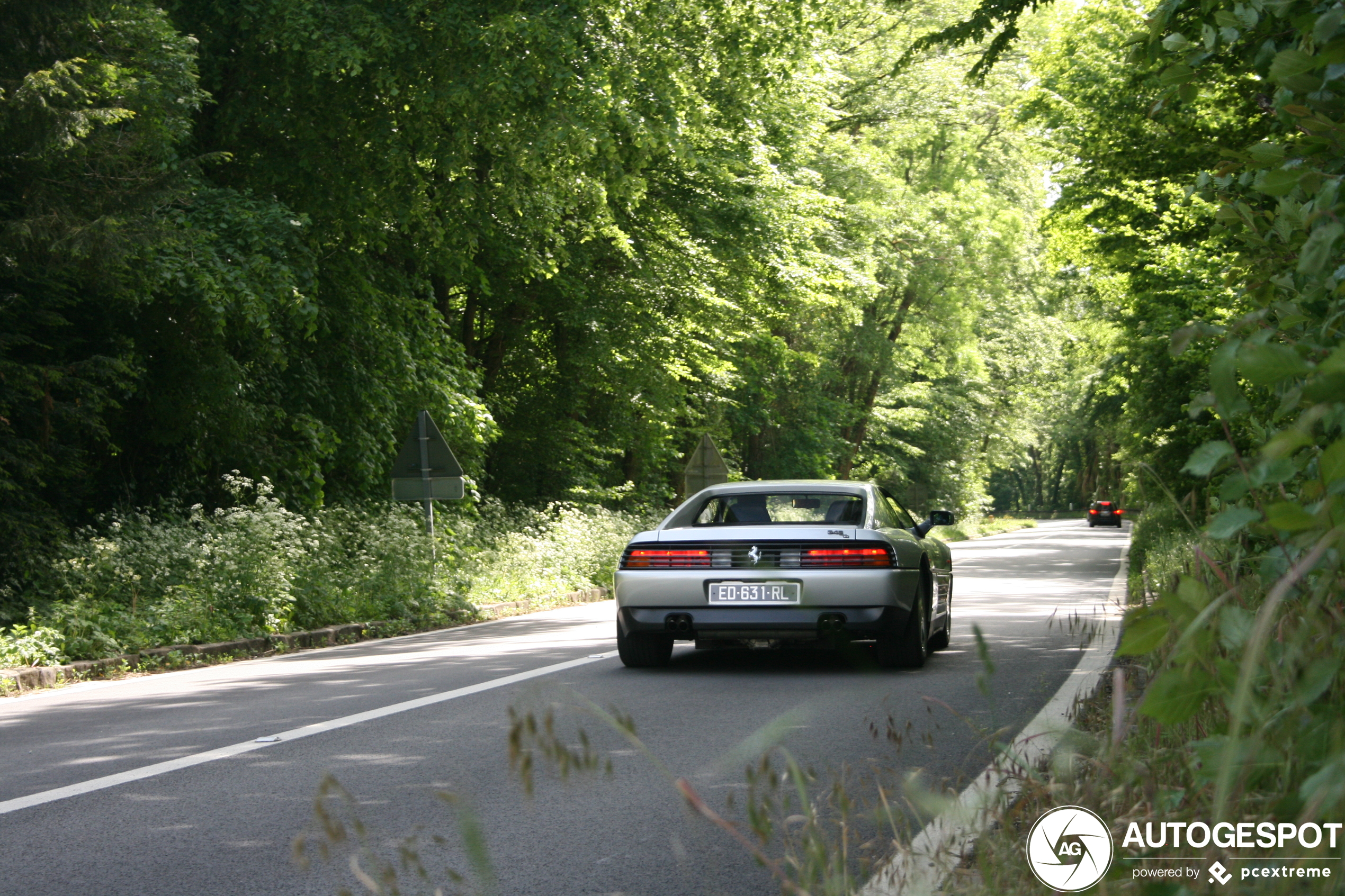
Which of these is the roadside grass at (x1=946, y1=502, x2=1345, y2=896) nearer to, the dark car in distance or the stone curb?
the stone curb

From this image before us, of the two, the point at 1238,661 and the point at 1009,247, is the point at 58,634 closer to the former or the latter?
the point at 1238,661

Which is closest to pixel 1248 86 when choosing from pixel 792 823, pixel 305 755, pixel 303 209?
pixel 792 823

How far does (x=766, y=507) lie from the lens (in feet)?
36.3

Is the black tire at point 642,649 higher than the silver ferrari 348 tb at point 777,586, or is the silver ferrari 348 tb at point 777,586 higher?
the silver ferrari 348 tb at point 777,586

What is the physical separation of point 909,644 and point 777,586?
1125 millimetres

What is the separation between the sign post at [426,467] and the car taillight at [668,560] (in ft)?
26.4

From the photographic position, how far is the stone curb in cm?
1062

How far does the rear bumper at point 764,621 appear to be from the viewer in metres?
9.45

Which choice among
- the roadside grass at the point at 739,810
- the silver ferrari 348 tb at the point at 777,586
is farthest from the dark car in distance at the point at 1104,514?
the roadside grass at the point at 739,810

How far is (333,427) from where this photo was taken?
63.9 feet

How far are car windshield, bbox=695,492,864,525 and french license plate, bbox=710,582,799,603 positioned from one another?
533mm

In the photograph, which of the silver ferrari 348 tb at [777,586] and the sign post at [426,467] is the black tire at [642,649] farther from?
the sign post at [426,467]

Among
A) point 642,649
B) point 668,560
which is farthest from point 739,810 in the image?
point 642,649

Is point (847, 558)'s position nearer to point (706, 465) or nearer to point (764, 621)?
point (764, 621)
